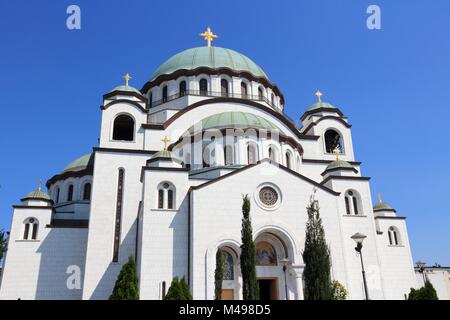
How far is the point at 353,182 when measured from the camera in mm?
20438

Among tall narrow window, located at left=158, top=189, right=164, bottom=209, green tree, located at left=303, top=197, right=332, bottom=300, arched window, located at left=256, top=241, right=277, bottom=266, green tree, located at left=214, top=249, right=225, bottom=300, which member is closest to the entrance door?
arched window, located at left=256, top=241, right=277, bottom=266

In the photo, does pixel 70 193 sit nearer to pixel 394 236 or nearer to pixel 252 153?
pixel 252 153

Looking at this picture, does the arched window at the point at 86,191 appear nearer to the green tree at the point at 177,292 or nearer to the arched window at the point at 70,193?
the arched window at the point at 70,193

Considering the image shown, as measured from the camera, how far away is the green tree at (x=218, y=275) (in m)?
15.1

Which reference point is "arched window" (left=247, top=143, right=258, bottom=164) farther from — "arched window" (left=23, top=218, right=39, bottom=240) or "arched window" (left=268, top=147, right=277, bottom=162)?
"arched window" (left=23, top=218, right=39, bottom=240)

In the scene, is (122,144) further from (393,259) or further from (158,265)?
(393,259)

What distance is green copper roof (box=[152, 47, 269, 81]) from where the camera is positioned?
91.6ft

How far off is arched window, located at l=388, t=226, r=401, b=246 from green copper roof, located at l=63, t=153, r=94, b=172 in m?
20.0

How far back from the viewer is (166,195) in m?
18.0

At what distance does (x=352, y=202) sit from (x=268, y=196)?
4.92 metres
